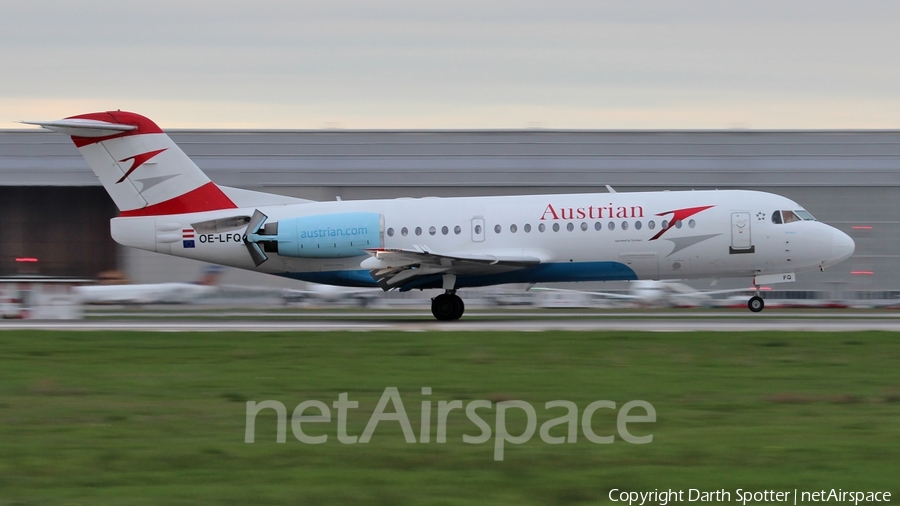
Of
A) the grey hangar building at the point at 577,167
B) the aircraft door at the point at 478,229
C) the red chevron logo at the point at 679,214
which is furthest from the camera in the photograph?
the grey hangar building at the point at 577,167

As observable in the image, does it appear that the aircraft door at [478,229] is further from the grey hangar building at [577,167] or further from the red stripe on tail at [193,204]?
the grey hangar building at [577,167]

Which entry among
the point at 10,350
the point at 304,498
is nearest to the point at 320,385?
the point at 304,498

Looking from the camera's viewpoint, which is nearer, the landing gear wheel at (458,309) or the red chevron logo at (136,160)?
the landing gear wheel at (458,309)

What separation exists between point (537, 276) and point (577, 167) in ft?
63.6

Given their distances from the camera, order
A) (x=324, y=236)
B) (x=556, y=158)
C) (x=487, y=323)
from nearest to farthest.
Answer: (x=487, y=323)
(x=324, y=236)
(x=556, y=158)

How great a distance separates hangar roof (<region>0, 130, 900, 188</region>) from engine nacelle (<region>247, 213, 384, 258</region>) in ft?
60.5

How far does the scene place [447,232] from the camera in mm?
25891

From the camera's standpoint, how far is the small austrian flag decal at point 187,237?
2620 cm

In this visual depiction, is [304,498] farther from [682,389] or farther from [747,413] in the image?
[682,389]

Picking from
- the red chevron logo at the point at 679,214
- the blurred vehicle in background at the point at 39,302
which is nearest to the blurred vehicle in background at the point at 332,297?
the blurred vehicle in background at the point at 39,302

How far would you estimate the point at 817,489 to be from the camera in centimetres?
816

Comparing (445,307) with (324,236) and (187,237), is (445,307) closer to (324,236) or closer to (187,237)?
(324,236)
